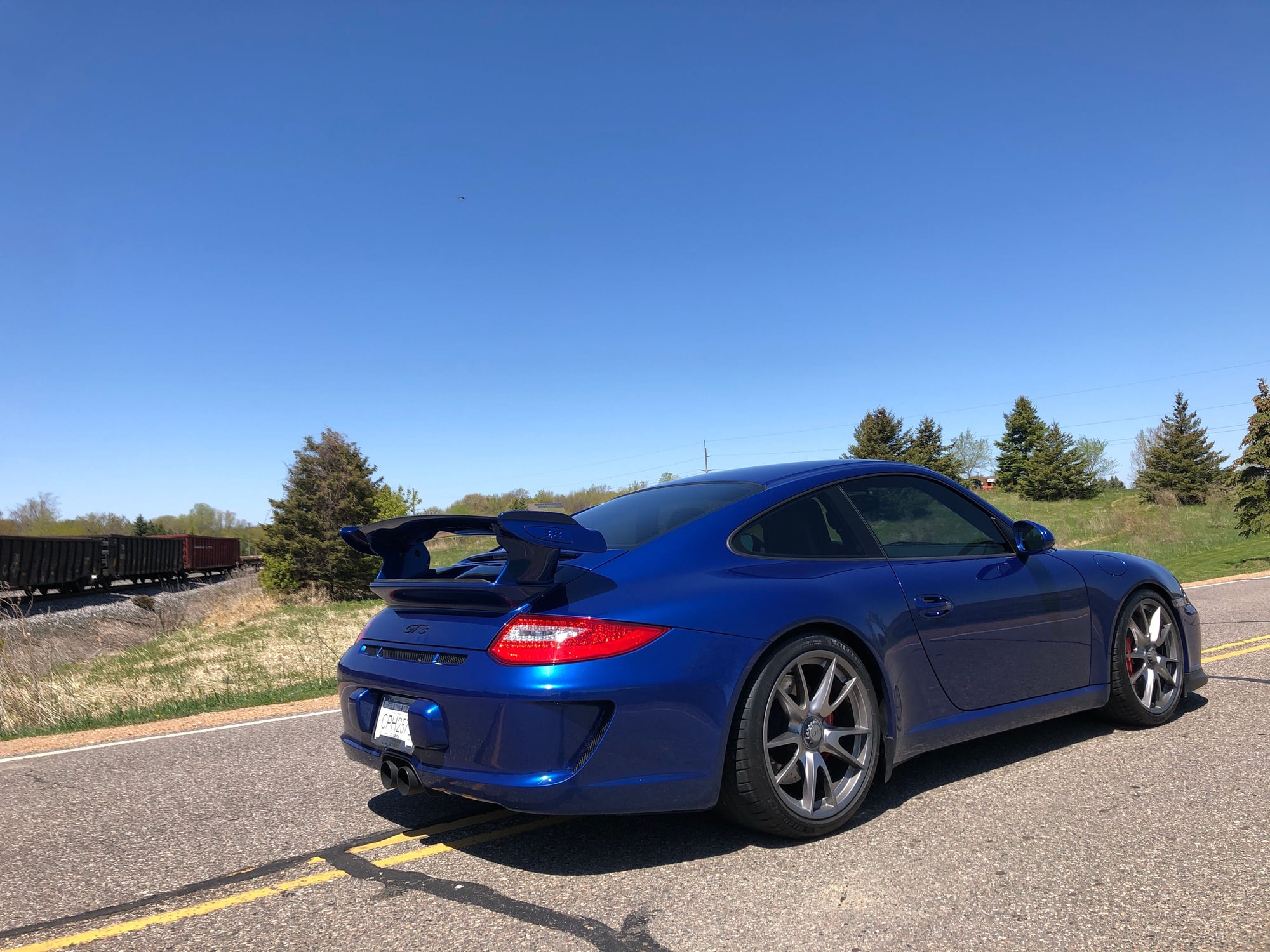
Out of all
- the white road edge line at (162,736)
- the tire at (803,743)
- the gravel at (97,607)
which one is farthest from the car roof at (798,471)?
the gravel at (97,607)

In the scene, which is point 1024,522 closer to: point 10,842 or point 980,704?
point 980,704

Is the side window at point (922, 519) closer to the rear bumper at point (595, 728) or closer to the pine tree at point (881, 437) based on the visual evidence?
the rear bumper at point (595, 728)

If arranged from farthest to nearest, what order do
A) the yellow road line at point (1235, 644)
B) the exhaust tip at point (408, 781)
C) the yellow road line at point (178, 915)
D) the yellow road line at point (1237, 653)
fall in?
the yellow road line at point (1235, 644) → the yellow road line at point (1237, 653) → the exhaust tip at point (408, 781) → the yellow road line at point (178, 915)

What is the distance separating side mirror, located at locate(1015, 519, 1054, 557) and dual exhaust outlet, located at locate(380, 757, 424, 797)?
9.97ft

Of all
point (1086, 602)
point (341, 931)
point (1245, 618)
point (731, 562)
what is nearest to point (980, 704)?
point (1086, 602)

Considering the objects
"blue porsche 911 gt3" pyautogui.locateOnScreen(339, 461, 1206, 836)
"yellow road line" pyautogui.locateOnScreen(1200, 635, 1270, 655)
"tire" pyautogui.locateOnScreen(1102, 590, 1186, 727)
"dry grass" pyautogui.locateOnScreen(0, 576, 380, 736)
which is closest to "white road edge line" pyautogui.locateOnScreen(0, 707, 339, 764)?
"dry grass" pyautogui.locateOnScreen(0, 576, 380, 736)

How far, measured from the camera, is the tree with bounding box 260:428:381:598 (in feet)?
103

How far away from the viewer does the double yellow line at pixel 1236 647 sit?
22.8 ft

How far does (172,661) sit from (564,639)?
15479 mm

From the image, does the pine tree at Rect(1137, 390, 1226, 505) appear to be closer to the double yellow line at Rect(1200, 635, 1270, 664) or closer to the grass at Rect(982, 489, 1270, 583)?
the grass at Rect(982, 489, 1270, 583)

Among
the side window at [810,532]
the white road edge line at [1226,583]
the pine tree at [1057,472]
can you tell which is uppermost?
the pine tree at [1057,472]

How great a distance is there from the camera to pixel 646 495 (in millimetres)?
4238

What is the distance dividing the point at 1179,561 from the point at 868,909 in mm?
24201

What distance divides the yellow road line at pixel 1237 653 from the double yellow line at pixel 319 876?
5772mm
